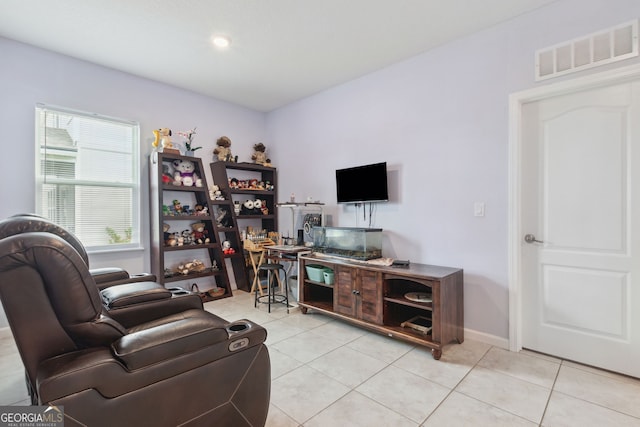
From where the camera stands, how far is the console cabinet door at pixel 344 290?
3.01 m

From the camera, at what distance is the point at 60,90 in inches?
126

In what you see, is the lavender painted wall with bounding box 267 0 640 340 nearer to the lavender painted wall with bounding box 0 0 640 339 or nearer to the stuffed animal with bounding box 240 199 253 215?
the lavender painted wall with bounding box 0 0 640 339

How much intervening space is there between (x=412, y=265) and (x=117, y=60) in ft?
12.2

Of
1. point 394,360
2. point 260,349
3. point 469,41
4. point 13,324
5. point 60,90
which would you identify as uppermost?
point 469,41

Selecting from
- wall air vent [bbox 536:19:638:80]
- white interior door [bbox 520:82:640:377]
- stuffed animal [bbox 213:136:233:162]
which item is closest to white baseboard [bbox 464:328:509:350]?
white interior door [bbox 520:82:640:377]

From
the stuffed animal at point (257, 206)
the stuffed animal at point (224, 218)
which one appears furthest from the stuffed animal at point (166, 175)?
the stuffed animal at point (257, 206)

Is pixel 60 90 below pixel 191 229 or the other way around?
the other way around

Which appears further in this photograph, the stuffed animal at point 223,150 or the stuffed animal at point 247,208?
the stuffed animal at point 247,208

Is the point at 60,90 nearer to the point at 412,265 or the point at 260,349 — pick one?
the point at 260,349

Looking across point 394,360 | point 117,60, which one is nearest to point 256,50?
point 117,60

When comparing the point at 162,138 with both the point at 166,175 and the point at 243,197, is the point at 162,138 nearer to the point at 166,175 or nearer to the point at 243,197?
the point at 166,175

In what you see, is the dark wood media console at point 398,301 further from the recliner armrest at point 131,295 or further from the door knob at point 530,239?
the recliner armrest at point 131,295

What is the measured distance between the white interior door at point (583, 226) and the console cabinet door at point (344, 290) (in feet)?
4.73

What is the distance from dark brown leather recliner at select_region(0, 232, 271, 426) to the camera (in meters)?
1.05
